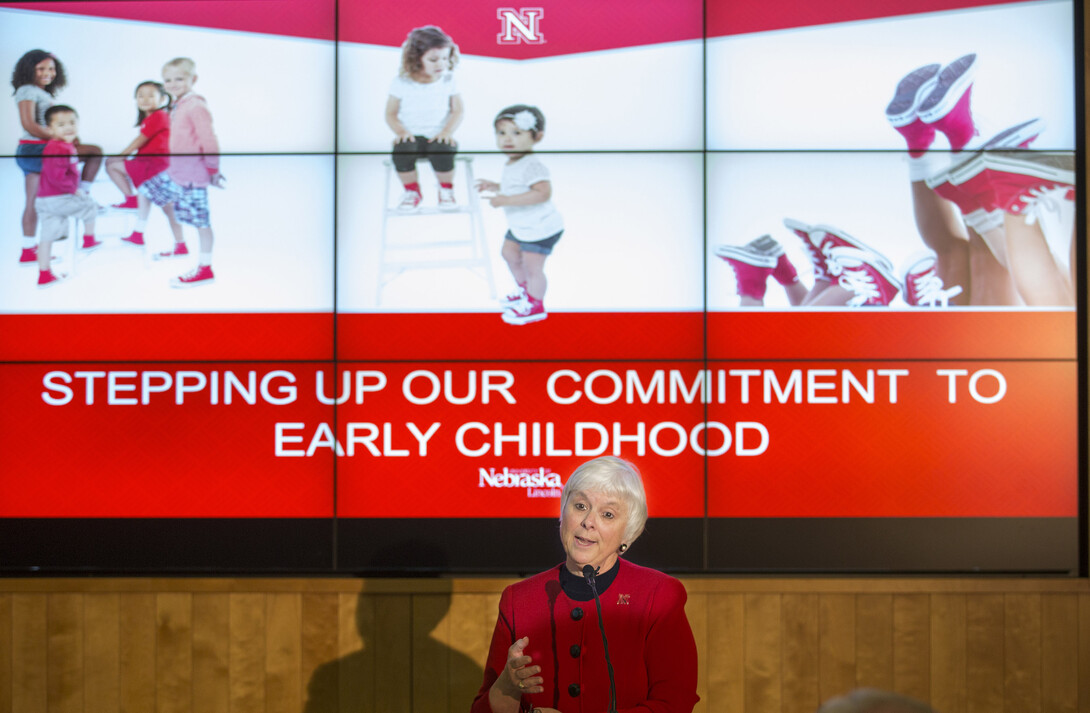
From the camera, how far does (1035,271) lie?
3.99m

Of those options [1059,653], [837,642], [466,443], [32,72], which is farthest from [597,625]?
[32,72]

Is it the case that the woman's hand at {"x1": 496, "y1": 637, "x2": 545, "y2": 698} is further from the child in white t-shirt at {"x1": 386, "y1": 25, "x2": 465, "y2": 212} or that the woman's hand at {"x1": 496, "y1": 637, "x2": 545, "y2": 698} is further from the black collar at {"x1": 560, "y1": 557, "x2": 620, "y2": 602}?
the child in white t-shirt at {"x1": 386, "y1": 25, "x2": 465, "y2": 212}

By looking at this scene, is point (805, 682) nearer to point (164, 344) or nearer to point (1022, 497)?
point (1022, 497)

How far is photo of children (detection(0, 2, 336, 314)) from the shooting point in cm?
405

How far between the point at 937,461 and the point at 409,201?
101 inches

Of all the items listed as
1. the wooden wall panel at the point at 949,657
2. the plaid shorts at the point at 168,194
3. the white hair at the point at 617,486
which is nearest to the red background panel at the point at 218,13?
the plaid shorts at the point at 168,194

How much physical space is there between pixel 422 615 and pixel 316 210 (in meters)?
1.82

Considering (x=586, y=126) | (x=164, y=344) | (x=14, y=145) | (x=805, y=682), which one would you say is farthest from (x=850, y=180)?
(x=14, y=145)

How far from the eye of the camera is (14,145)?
4094 mm

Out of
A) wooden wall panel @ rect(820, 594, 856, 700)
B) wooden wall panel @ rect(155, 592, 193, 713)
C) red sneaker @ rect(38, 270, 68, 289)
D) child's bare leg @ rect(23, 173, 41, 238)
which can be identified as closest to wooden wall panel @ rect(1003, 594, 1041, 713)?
wooden wall panel @ rect(820, 594, 856, 700)

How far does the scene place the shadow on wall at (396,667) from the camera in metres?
3.95

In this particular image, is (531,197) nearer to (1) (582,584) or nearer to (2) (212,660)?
(1) (582,584)

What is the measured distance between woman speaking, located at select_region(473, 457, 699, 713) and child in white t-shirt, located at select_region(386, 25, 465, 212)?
7.16 ft

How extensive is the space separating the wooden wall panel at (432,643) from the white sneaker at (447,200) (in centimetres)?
162
